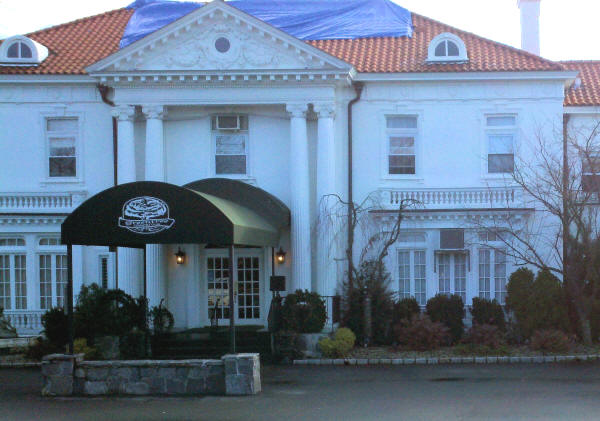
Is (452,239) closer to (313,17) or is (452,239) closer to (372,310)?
(372,310)

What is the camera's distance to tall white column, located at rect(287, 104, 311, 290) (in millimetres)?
21594

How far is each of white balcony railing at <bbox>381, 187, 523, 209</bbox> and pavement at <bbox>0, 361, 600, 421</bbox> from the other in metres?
6.01

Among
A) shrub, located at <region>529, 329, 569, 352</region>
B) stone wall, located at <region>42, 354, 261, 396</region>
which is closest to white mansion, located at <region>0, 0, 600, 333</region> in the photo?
shrub, located at <region>529, 329, 569, 352</region>

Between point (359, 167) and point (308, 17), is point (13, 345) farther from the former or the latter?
point (308, 17)

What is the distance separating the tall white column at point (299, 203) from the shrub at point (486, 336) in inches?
170

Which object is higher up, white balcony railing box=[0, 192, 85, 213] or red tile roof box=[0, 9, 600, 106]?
Answer: red tile roof box=[0, 9, 600, 106]

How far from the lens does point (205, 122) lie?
22672 millimetres

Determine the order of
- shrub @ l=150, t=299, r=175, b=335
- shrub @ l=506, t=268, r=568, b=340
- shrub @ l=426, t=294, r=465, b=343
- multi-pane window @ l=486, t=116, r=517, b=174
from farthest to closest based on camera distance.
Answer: multi-pane window @ l=486, t=116, r=517, b=174 → shrub @ l=426, t=294, r=465, b=343 → shrub @ l=150, t=299, r=175, b=335 → shrub @ l=506, t=268, r=568, b=340

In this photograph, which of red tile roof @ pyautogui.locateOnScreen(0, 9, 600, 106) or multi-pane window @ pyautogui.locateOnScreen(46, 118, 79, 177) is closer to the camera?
red tile roof @ pyautogui.locateOnScreen(0, 9, 600, 106)

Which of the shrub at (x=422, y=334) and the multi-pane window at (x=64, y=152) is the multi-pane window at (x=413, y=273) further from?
the multi-pane window at (x=64, y=152)

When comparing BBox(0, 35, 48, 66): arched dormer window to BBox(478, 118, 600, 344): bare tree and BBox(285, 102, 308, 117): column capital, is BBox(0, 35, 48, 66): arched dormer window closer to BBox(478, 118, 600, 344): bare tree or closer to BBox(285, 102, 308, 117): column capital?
BBox(285, 102, 308, 117): column capital

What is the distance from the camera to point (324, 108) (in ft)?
71.5

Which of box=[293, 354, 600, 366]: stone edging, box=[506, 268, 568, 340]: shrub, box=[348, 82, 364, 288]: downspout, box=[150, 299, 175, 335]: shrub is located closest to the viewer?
box=[293, 354, 600, 366]: stone edging

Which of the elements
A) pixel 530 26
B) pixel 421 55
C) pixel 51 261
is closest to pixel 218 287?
pixel 51 261
